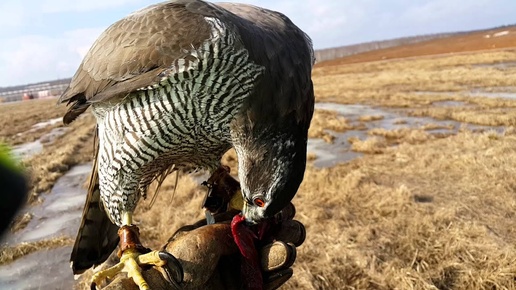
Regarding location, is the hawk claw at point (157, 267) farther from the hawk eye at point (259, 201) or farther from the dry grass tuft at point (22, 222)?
the dry grass tuft at point (22, 222)

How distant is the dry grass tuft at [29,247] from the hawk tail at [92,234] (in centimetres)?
396

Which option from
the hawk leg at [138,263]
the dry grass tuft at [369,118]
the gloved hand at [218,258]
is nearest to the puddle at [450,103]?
the dry grass tuft at [369,118]

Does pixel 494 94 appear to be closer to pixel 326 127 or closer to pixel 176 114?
pixel 326 127

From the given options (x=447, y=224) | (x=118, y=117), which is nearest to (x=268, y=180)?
→ (x=118, y=117)

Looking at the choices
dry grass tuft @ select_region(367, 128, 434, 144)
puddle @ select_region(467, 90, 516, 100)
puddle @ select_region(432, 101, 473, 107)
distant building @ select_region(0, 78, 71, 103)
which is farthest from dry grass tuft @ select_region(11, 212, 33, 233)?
distant building @ select_region(0, 78, 71, 103)

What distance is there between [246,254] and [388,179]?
670cm

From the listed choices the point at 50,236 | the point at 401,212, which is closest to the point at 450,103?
the point at 401,212

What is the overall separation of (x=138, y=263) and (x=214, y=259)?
449 mm

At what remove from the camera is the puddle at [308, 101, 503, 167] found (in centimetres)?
1210

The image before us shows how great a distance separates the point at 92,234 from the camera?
3484 millimetres

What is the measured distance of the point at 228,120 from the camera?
2789mm

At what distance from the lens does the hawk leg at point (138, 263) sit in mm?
2580

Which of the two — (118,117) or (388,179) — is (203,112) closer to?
(118,117)

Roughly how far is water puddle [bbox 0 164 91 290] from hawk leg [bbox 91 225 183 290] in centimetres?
359
